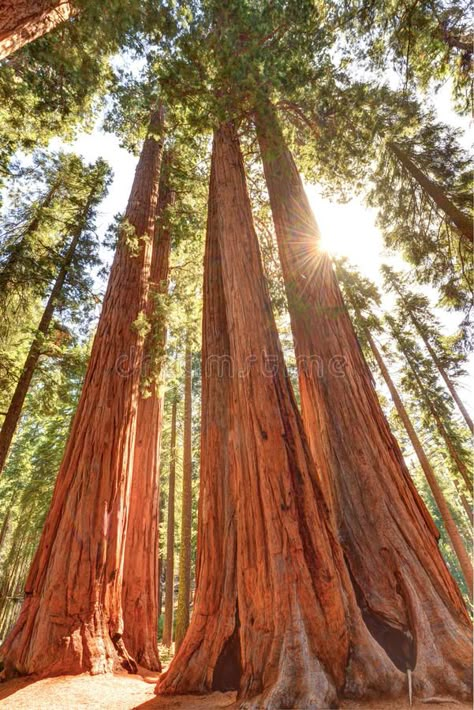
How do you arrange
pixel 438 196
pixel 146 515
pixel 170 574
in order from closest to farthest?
1. pixel 146 515
2. pixel 438 196
3. pixel 170 574

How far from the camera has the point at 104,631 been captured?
3.42m

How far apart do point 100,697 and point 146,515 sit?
8.14ft

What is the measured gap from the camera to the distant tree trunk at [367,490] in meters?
2.37

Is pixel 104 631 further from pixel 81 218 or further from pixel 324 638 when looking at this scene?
pixel 81 218

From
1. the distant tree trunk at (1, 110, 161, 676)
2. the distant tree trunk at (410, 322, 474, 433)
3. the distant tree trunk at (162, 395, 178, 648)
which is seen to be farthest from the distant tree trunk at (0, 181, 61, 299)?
the distant tree trunk at (410, 322, 474, 433)

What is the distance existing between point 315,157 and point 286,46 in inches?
73.9

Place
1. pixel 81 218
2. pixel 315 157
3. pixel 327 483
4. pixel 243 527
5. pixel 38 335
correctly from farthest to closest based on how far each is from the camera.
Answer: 1. pixel 81 218
2. pixel 38 335
3. pixel 315 157
4. pixel 327 483
5. pixel 243 527

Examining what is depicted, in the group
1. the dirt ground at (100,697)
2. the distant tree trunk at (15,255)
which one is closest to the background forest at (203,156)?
the distant tree trunk at (15,255)

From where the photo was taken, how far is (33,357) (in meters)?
8.53

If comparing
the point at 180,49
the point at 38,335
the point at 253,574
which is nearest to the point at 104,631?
the point at 253,574

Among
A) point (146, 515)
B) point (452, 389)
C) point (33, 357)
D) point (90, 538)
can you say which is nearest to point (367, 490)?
point (90, 538)

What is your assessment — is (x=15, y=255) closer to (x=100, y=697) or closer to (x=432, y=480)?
(x=100, y=697)

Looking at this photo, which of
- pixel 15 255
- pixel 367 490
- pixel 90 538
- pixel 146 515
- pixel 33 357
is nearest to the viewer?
pixel 367 490

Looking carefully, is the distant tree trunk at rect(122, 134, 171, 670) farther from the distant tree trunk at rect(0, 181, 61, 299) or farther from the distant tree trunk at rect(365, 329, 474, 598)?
the distant tree trunk at rect(365, 329, 474, 598)
